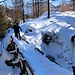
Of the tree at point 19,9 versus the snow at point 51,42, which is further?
the tree at point 19,9

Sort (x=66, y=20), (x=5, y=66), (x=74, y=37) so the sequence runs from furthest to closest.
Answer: (x=66, y=20), (x=74, y=37), (x=5, y=66)

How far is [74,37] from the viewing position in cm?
3066

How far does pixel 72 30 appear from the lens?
106ft

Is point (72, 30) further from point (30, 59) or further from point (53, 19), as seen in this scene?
point (30, 59)

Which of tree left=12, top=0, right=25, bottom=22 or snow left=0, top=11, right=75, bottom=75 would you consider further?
tree left=12, top=0, right=25, bottom=22

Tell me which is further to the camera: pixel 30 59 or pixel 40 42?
pixel 40 42

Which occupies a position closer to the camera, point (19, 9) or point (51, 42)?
point (51, 42)

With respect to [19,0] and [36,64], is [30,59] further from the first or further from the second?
[19,0]

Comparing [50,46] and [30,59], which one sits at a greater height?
[30,59]

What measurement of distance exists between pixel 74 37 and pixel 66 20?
8.13 m

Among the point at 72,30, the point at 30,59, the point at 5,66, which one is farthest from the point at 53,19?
the point at 30,59

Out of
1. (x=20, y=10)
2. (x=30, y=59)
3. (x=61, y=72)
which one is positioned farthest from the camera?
(x=20, y=10)

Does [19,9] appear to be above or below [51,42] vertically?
above

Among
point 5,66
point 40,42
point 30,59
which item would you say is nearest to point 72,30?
point 40,42
